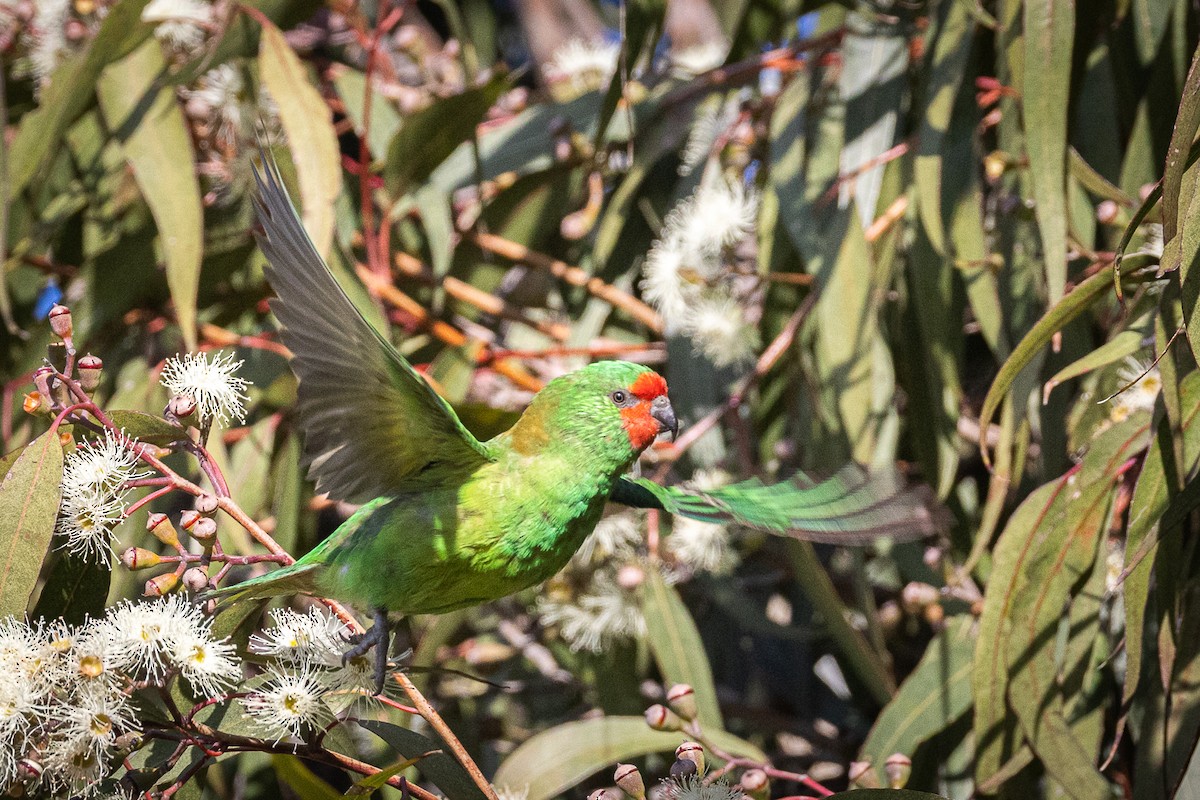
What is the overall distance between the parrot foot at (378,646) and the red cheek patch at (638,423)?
1.45ft

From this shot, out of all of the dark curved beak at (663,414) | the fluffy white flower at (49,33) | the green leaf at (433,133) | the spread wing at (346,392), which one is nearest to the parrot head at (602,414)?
the dark curved beak at (663,414)

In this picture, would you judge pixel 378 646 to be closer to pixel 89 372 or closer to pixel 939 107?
pixel 89 372

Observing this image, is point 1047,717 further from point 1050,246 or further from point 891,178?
point 891,178

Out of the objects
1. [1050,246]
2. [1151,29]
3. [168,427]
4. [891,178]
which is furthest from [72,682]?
[1151,29]

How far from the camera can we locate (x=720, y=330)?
98.2 inches

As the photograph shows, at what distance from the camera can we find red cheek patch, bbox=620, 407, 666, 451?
1762 millimetres

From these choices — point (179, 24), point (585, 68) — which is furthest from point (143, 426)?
point (585, 68)

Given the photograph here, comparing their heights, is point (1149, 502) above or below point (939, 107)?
below

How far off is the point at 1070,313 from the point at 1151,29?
0.75m

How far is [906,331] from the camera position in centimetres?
229

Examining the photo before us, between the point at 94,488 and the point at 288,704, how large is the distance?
355mm

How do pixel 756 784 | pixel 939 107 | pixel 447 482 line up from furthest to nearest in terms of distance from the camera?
pixel 939 107 < pixel 447 482 < pixel 756 784

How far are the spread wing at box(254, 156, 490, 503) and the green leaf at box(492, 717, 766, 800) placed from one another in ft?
2.08

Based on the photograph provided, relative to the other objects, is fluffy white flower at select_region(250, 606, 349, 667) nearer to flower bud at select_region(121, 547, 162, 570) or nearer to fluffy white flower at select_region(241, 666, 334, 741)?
fluffy white flower at select_region(241, 666, 334, 741)
